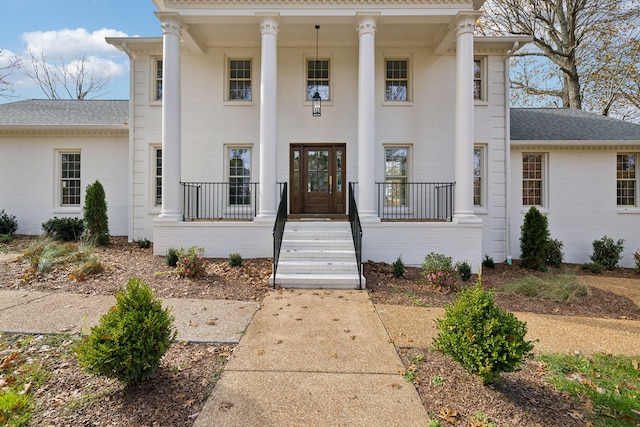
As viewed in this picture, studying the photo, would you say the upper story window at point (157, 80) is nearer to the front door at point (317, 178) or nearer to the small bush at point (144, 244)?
the small bush at point (144, 244)

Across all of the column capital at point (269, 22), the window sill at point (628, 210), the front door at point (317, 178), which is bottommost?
the window sill at point (628, 210)

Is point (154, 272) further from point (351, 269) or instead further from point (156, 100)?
point (156, 100)

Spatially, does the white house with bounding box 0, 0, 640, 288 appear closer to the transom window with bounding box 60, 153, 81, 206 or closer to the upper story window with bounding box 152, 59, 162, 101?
the upper story window with bounding box 152, 59, 162, 101

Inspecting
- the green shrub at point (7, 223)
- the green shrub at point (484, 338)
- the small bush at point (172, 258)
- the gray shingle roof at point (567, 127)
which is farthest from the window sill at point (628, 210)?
the green shrub at point (7, 223)

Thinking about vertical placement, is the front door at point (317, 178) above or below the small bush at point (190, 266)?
above

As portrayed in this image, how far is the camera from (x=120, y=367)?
2650 mm

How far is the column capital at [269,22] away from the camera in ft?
27.0

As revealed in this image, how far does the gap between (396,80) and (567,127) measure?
20.8 feet

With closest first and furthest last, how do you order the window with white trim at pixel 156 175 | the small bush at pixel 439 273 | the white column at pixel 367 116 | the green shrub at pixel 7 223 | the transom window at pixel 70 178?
→ the small bush at pixel 439 273
the white column at pixel 367 116
the window with white trim at pixel 156 175
the green shrub at pixel 7 223
the transom window at pixel 70 178

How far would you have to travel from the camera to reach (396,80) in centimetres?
1049

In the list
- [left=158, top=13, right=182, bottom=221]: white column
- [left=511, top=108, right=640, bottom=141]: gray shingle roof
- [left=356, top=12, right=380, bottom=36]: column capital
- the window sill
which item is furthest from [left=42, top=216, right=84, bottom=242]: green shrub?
the window sill

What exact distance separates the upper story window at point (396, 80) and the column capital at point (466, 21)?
2.23 metres

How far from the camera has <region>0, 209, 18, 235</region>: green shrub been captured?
35.6 ft

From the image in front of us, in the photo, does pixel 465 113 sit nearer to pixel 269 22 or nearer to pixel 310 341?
pixel 269 22
